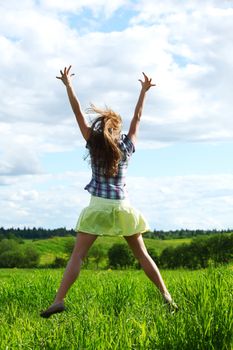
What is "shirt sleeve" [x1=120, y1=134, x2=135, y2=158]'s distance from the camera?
704cm

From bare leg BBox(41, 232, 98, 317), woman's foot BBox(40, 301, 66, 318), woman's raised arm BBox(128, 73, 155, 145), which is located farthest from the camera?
woman's raised arm BBox(128, 73, 155, 145)

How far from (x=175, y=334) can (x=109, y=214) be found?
286 cm

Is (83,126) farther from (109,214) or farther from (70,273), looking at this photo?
(70,273)

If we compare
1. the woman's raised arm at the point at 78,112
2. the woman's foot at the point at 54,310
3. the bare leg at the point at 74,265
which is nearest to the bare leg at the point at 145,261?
the bare leg at the point at 74,265

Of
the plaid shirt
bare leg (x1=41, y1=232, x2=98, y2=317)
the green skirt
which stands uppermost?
the plaid shirt

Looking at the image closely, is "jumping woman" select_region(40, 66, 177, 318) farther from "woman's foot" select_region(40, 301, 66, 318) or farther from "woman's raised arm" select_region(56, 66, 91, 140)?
"woman's foot" select_region(40, 301, 66, 318)

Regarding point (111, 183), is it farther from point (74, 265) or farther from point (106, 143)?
point (74, 265)

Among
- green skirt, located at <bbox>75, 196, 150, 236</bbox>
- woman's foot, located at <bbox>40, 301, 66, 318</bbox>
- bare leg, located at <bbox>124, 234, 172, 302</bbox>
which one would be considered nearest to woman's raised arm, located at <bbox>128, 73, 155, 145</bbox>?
green skirt, located at <bbox>75, 196, 150, 236</bbox>

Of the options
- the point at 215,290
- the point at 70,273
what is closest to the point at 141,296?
the point at 70,273

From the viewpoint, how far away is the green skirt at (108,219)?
6.82 m

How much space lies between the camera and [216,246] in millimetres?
6004

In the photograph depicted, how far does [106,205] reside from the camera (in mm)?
6832

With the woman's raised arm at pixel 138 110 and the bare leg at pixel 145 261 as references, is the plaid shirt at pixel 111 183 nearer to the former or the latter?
the woman's raised arm at pixel 138 110

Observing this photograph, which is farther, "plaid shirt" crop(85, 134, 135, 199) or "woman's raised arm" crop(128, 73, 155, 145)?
"woman's raised arm" crop(128, 73, 155, 145)
